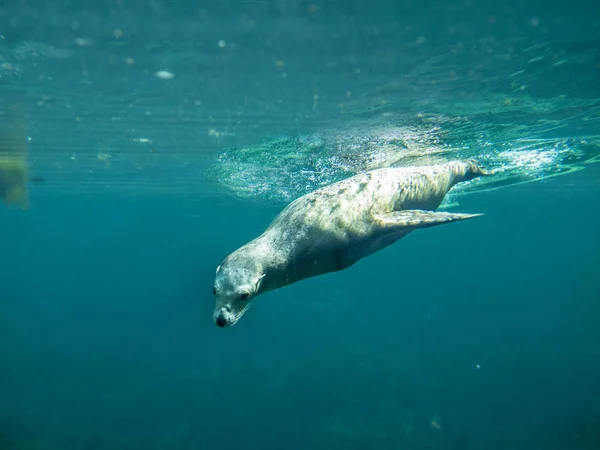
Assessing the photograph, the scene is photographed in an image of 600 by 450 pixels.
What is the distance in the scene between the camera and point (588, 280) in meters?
45.8

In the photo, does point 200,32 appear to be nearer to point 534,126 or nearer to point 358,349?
point 534,126

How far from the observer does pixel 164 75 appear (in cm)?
828

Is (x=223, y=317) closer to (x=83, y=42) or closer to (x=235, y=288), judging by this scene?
(x=235, y=288)

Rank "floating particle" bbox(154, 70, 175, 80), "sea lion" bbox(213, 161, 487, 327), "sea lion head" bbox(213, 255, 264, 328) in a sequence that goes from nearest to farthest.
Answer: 1. "sea lion head" bbox(213, 255, 264, 328)
2. "sea lion" bbox(213, 161, 487, 327)
3. "floating particle" bbox(154, 70, 175, 80)

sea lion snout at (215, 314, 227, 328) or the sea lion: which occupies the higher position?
the sea lion

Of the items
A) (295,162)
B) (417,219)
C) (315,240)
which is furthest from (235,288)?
(295,162)

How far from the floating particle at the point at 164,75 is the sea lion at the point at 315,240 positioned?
14.8 ft

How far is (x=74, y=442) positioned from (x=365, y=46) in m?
22.3

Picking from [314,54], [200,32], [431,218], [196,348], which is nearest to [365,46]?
[314,54]

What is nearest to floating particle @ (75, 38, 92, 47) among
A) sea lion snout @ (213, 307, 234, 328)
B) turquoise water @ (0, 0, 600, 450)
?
turquoise water @ (0, 0, 600, 450)

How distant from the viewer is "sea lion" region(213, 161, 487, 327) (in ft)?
13.0

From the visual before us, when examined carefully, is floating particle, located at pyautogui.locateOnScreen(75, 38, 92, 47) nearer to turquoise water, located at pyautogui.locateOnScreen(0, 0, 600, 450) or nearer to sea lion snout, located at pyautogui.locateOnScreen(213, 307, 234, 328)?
turquoise water, located at pyautogui.locateOnScreen(0, 0, 600, 450)

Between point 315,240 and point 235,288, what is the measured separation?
3.81ft

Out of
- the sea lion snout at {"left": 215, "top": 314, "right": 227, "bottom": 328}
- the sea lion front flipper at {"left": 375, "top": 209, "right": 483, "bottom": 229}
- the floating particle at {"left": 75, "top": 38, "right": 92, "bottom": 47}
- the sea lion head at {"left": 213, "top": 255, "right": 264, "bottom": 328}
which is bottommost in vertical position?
the sea lion snout at {"left": 215, "top": 314, "right": 227, "bottom": 328}
